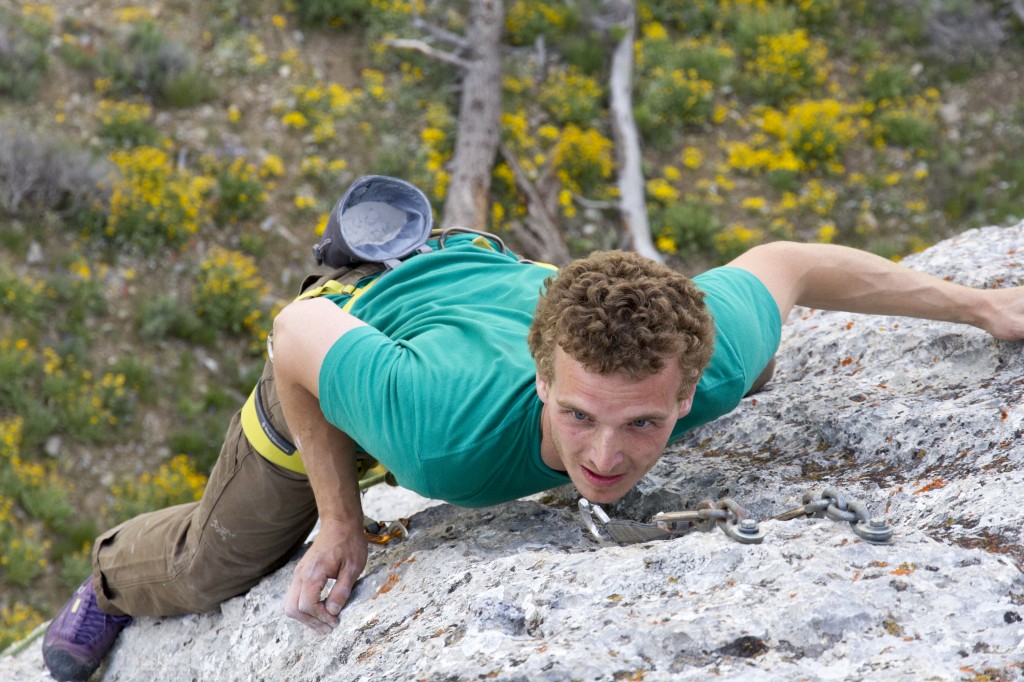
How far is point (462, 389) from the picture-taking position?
2.83 meters

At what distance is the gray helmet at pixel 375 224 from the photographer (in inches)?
143

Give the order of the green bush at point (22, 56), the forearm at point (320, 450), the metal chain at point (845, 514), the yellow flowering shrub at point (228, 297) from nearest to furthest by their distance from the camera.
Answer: the metal chain at point (845, 514), the forearm at point (320, 450), the yellow flowering shrub at point (228, 297), the green bush at point (22, 56)

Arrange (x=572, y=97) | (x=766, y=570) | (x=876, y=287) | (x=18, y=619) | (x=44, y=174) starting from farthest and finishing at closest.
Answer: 1. (x=572, y=97)
2. (x=44, y=174)
3. (x=18, y=619)
4. (x=876, y=287)
5. (x=766, y=570)

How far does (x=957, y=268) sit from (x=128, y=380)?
19.1 feet

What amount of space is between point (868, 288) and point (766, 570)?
4.49 ft

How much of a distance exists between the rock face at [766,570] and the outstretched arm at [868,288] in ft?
0.55

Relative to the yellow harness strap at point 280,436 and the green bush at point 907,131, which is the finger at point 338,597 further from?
the green bush at point 907,131

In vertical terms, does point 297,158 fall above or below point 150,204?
above

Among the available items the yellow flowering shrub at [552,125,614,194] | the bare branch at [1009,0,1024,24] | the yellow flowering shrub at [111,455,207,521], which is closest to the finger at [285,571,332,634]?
the yellow flowering shrub at [111,455,207,521]

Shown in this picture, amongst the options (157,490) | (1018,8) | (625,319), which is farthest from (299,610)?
(1018,8)

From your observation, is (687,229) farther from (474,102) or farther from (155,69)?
(155,69)

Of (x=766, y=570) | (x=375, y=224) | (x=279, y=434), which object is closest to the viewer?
(x=766, y=570)

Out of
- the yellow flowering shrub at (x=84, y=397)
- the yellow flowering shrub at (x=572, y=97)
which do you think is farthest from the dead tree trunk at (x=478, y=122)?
the yellow flowering shrub at (x=84, y=397)

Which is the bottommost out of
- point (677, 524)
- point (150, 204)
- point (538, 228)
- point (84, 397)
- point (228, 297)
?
point (84, 397)
